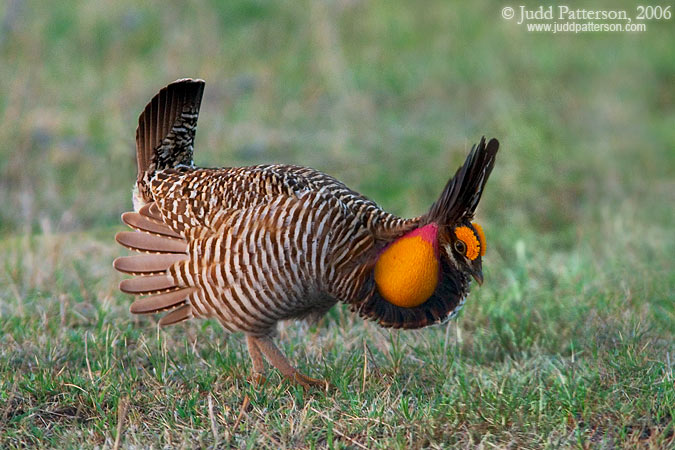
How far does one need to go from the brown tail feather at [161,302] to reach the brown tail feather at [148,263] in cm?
11

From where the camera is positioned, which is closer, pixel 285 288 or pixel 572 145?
pixel 285 288

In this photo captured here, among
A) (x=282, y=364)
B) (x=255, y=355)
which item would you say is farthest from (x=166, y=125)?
(x=282, y=364)

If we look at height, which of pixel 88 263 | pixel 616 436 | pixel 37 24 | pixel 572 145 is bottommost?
pixel 616 436

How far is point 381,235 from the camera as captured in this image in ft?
12.7

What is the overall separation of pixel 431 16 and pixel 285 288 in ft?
24.9

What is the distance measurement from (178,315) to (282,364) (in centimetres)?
53

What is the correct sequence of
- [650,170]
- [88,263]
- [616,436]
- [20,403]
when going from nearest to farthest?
[616,436]
[20,403]
[88,263]
[650,170]

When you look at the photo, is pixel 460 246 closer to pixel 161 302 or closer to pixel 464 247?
pixel 464 247

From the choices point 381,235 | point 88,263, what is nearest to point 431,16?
point 88,263

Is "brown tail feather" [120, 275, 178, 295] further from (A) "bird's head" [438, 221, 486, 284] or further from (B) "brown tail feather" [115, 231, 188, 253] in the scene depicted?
(A) "bird's head" [438, 221, 486, 284]

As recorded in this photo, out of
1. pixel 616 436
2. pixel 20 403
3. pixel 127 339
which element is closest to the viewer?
pixel 616 436

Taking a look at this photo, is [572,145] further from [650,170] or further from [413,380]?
[413,380]
